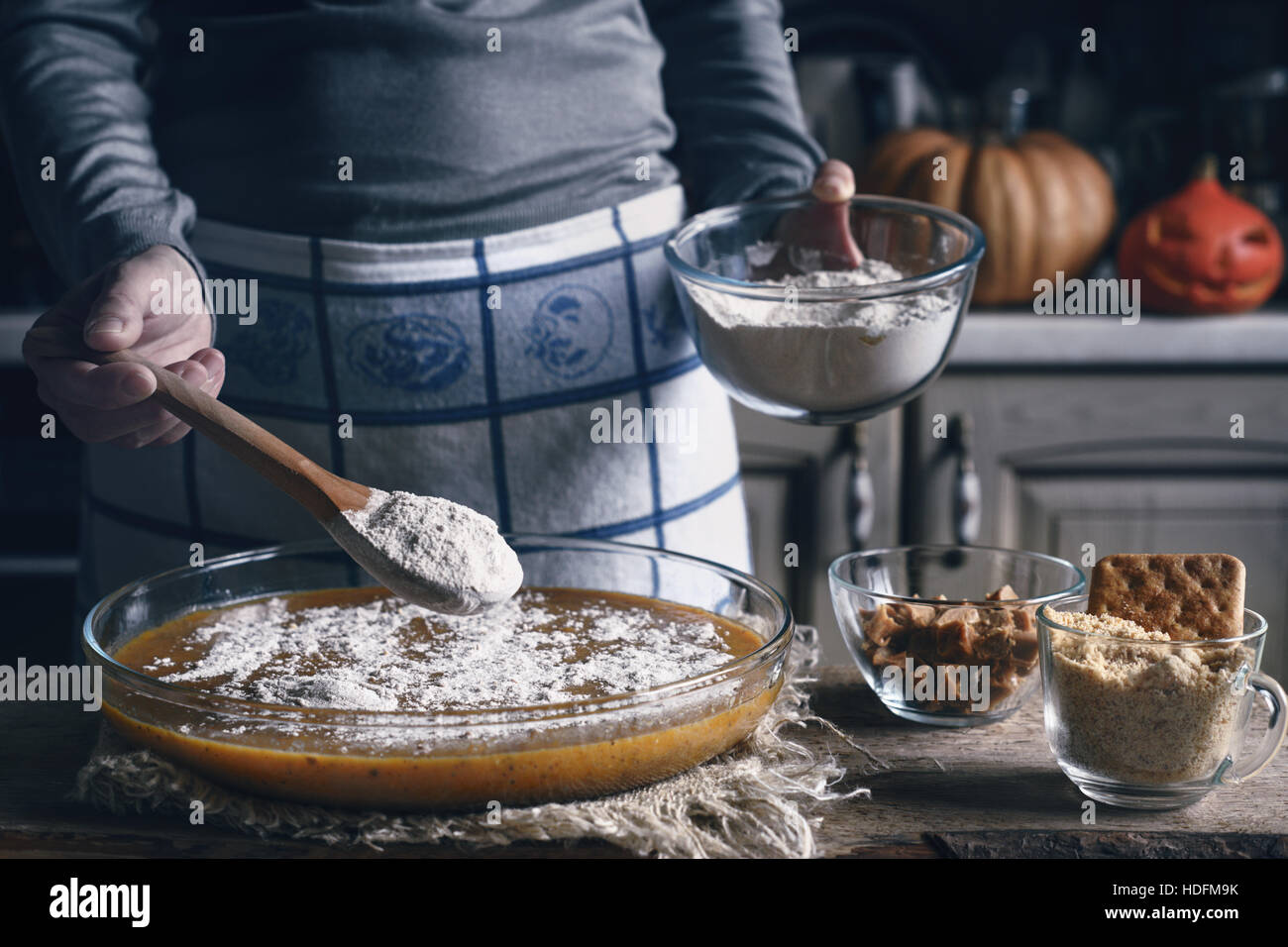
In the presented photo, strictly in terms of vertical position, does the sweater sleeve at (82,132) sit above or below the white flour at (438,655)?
above

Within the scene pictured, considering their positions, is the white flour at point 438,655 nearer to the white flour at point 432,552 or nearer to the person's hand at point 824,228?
→ the white flour at point 432,552

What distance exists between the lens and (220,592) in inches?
35.5

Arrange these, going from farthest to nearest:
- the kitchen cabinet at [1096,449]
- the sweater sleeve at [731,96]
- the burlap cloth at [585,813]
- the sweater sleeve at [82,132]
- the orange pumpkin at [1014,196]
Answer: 1. the orange pumpkin at [1014,196]
2. the kitchen cabinet at [1096,449]
3. the sweater sleeve at [731,96]
4. the sweater sleeve at [82,132]
5. the burlap cloth at [585,813]

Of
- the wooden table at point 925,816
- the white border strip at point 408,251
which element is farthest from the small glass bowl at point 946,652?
the white border strip at point 408,251

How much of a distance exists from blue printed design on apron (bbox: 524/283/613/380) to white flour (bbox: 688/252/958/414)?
150mm

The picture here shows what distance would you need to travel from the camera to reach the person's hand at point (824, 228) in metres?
1.01

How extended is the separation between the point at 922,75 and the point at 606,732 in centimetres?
179

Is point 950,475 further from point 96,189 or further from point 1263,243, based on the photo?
point 96,189

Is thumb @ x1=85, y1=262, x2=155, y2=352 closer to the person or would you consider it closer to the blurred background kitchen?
the person

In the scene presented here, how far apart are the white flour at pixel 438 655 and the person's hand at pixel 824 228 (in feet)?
1.18

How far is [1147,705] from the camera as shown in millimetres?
653

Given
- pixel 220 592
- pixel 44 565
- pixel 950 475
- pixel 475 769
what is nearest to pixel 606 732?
pixel 475 769

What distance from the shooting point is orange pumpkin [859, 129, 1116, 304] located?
74.7 inches

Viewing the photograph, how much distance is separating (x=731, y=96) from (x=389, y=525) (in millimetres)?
671
